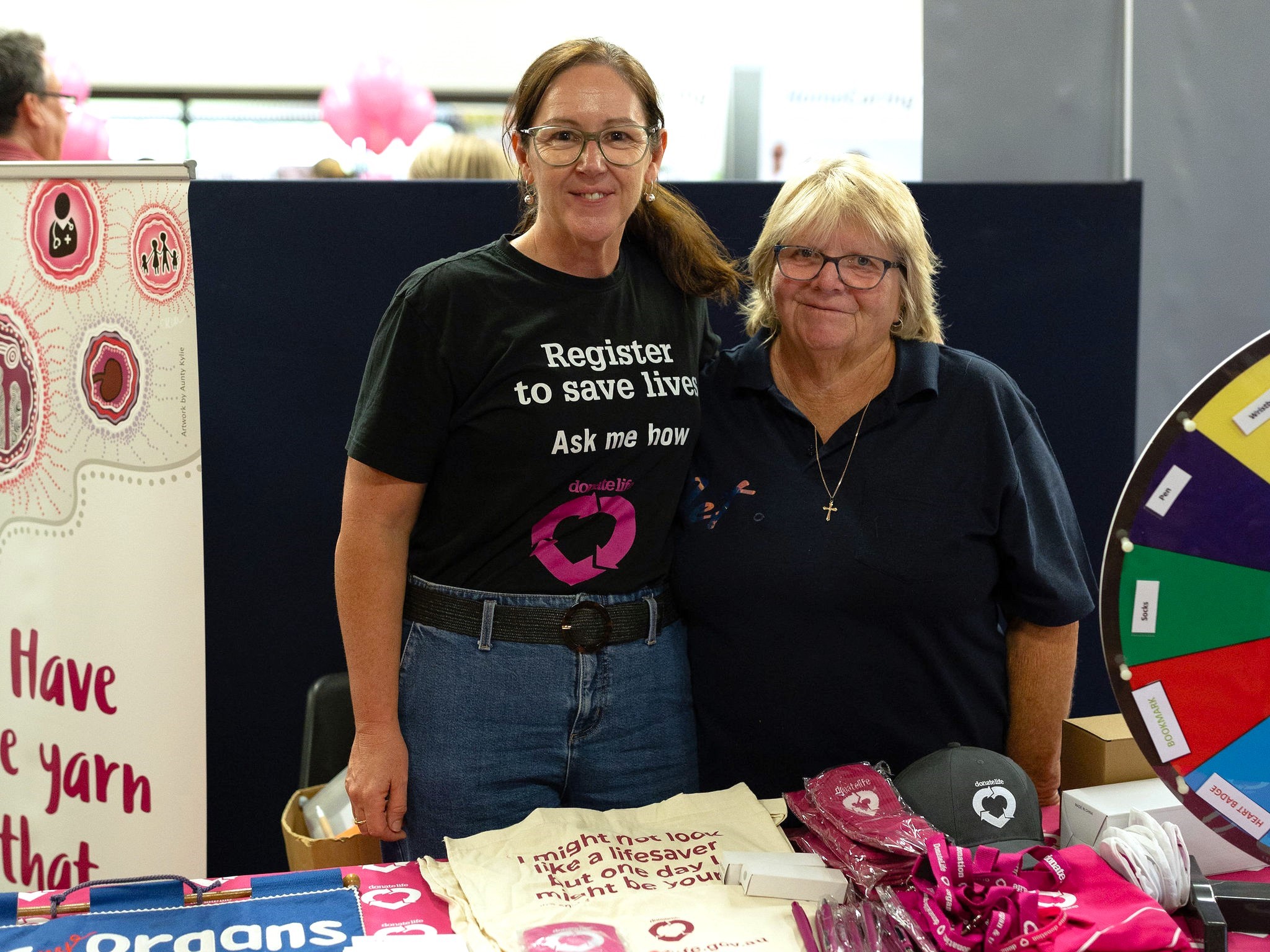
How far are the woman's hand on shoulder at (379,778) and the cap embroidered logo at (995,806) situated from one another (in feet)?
2.65

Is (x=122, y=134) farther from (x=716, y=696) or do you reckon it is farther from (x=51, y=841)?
(x=716, y=696)

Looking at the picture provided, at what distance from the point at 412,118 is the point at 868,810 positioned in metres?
5.23

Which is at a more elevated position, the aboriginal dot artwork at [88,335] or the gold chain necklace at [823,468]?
the aboriginal dot artwork at [88,335]

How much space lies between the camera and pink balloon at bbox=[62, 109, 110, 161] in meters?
3.91

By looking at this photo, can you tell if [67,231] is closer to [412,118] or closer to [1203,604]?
[1203,604]

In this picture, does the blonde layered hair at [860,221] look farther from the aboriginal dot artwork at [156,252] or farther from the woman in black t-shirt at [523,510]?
the aboriginal dot artwork at [156,252]

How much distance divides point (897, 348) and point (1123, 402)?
41.3 inches

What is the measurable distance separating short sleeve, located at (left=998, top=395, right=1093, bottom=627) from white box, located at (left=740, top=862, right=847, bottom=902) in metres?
0.62

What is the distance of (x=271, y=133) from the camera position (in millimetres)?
7941

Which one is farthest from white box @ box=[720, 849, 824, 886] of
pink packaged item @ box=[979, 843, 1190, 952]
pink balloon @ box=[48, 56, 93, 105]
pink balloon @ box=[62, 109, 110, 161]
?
pink balloon @ box=[48, 56, 93, 105]

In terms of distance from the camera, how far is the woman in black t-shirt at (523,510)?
1534mm

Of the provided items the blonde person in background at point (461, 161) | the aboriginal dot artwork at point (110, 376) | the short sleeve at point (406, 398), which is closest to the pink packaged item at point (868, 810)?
the short sleeve at point (406, 398)

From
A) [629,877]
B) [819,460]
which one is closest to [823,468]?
[819,460]

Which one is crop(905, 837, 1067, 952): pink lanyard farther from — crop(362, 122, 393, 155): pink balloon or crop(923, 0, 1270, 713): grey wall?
crop(362, 122, 393, 155): pink balloon
